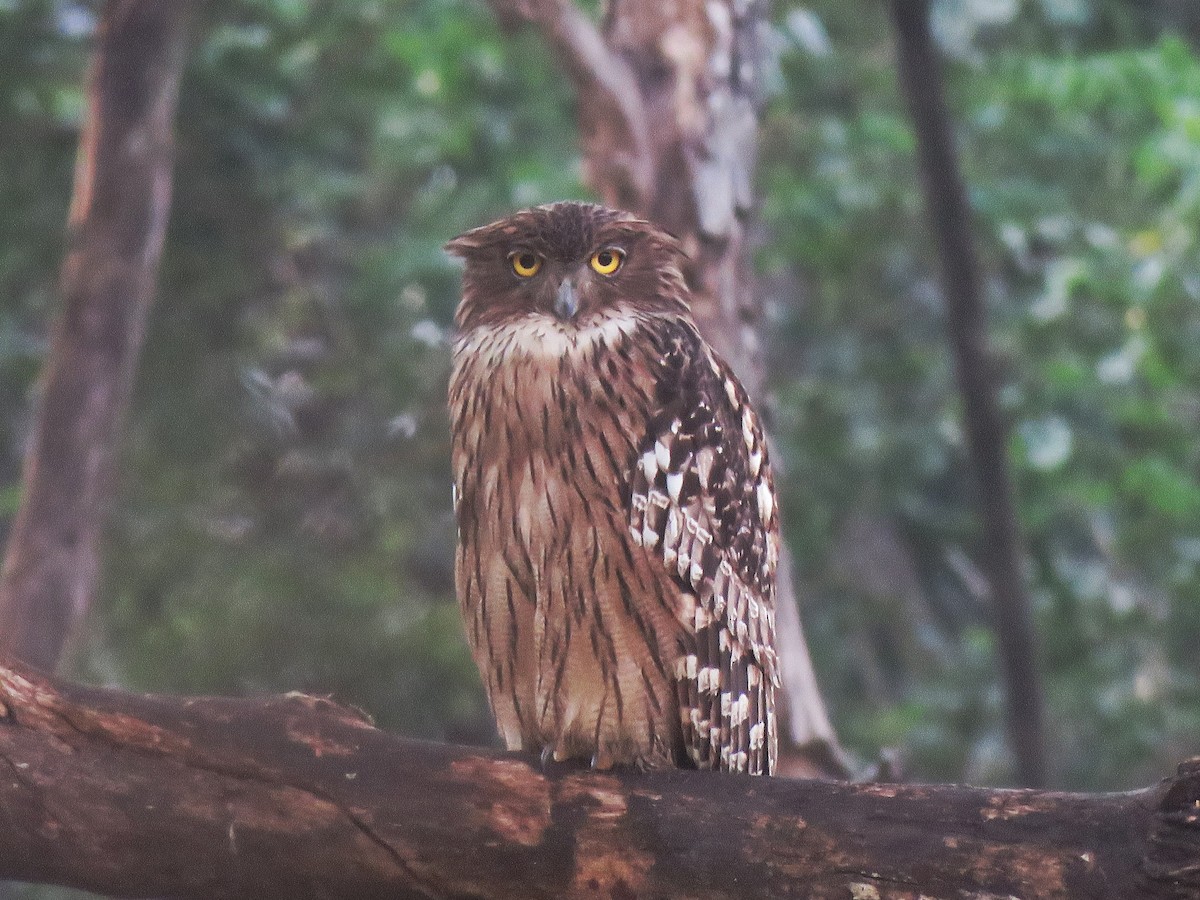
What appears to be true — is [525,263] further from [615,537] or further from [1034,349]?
[1034,349]

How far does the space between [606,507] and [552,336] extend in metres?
0.31

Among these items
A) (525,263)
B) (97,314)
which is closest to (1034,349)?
(97,314)

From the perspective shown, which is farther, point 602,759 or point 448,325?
point 448,325

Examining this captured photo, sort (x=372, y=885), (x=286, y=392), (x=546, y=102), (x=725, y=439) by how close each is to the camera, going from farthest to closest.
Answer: (x=546, y=102) → (x=286, y=392) → (x=725, y=439) → (x=372, y=885)

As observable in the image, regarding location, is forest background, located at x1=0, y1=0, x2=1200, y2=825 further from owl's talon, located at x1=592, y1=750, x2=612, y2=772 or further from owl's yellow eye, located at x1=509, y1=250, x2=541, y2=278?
owl's talon, located at x1=592, y1=750, x2=612, y2=772

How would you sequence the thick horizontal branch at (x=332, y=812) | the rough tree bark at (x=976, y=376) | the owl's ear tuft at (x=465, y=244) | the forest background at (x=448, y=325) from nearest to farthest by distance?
1. the thick horizontal branch at (x=332, y=812)
2. the owl's ear tuft at (x=465, y=244)
3. the rough tree bark at (x=976, y=376)
4. the forest background at (x=448, y=325)

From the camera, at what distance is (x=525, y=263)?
2662mm

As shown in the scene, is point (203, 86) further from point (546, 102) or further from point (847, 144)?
point (847, 144)

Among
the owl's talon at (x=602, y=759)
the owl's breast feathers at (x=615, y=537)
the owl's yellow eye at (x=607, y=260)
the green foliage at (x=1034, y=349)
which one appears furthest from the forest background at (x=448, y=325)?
the owl's talon at (x=602, y=759)

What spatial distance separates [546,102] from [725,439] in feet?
13.1

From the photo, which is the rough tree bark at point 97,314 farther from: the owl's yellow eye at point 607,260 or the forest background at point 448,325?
the owl's yellow eye at point 607,260

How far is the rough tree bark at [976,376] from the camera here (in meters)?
3.93

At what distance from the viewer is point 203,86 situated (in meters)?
5.09

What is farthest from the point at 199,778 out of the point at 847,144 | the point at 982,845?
the point at 847,144
